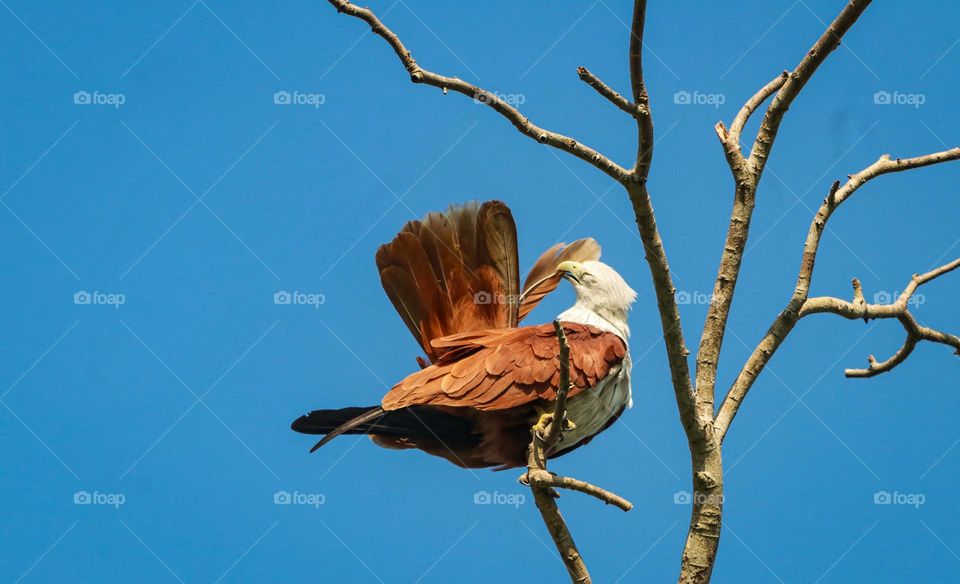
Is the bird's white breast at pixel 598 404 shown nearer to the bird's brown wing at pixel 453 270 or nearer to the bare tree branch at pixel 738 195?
the bare tree branch at pixel 738 195

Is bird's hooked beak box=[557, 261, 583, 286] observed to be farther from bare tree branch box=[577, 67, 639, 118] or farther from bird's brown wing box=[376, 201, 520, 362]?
bare tree branch box=[577, 67, 639, 118]

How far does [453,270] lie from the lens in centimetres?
508

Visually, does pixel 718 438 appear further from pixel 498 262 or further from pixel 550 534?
pixel 498 262

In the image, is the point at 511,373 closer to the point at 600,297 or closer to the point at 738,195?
the point at 600,297

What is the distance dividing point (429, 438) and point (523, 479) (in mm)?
1054

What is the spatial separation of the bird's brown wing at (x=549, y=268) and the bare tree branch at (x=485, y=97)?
1753mm

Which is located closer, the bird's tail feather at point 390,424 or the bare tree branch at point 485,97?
the bare tree branch at point 485,97

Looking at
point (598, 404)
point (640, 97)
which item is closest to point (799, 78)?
point (640, 97)

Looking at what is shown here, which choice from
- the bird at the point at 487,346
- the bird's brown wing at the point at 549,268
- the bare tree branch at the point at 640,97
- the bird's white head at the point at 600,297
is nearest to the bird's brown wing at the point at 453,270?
the bird at the point at 487,346

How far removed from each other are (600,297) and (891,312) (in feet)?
4.31

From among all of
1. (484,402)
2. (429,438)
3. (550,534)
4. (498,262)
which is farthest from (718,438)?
(498,262)

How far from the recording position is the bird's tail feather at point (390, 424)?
4.33m

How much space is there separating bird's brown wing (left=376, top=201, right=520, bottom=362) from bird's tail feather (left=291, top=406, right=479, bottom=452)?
2.07ft

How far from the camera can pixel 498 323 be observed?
5121 millimetres
